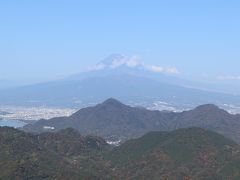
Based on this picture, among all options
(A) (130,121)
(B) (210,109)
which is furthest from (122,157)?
(B) (210,109)

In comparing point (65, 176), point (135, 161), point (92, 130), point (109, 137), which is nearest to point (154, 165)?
point (135, 161)

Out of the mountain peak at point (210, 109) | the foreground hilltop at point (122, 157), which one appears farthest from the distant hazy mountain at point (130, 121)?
the foreground hilltop at point (122, 157)

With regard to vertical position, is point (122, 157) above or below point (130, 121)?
above

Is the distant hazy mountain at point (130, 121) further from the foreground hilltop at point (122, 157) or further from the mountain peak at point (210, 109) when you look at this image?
the foreground hilltop at point (122, 157)

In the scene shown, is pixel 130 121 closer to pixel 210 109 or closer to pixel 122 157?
pixel 210 109

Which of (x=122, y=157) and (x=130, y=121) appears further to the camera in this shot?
(x=130, y=121)

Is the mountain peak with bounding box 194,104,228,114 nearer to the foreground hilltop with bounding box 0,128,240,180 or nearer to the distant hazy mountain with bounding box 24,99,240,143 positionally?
the distant hazy mountain with bounding box 24,99,240,143

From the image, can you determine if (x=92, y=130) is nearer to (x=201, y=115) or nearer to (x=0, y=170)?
(x=201, y=115)
